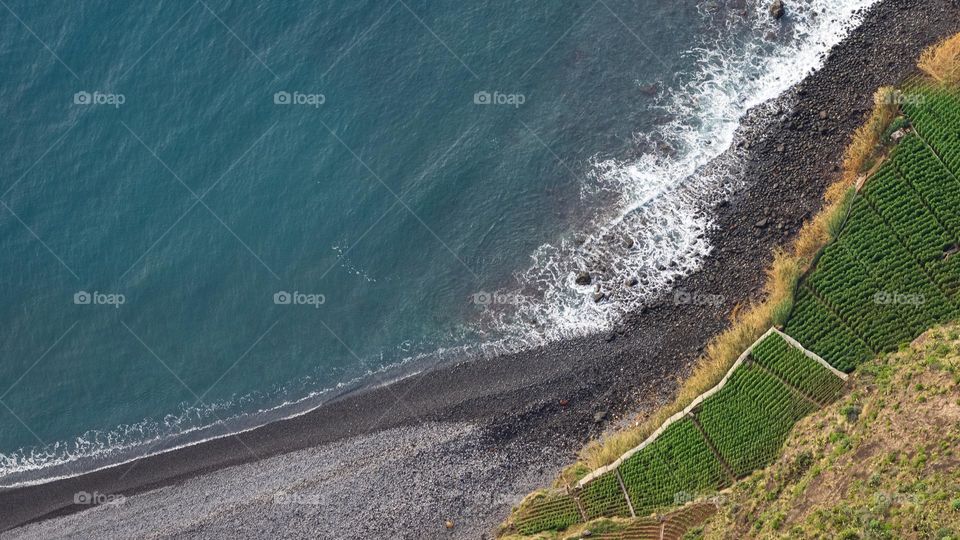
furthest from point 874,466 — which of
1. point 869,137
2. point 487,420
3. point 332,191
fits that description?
point 332,191

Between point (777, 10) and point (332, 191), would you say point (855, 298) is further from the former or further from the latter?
point (332, 191)

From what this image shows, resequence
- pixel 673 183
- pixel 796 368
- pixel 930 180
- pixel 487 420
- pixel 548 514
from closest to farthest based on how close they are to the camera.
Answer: pixel 796 368 → pixel 548 514 → pixel 930 180 → pixel 487 420 → pixel 673 183

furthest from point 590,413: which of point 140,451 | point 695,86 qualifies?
point 140,451

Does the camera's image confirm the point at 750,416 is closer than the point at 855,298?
Yes

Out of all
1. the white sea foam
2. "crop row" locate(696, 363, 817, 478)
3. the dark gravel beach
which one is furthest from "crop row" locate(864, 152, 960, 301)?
"crop row" locate(696, 363, 817, 478)

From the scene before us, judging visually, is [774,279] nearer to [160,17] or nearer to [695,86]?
[695,86]

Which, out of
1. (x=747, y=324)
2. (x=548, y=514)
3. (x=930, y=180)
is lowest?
(x=548, y=514)
